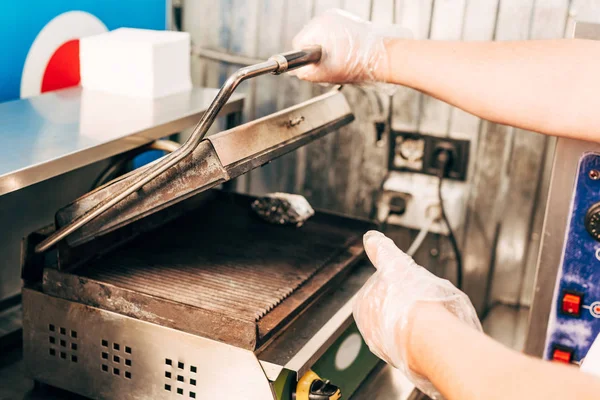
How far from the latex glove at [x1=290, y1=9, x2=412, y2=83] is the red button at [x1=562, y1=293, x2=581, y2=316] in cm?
59

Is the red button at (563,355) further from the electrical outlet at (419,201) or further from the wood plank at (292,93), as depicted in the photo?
the wood plank at (292,93)

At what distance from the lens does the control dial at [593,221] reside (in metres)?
1.26

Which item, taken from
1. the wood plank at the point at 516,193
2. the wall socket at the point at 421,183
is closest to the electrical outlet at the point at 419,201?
the wall socket at the point at 421,183

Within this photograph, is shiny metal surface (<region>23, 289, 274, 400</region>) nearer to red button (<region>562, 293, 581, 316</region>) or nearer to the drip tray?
the drip tray

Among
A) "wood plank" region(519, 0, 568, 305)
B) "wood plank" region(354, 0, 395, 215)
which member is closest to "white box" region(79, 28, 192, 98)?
"wood plank" region(354, 0, 395, 215)

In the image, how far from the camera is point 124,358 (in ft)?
3.92

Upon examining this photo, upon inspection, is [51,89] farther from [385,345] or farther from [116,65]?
[385,345]

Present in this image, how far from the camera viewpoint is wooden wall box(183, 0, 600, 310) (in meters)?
1.78

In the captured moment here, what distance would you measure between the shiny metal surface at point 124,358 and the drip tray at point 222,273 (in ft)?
0.07

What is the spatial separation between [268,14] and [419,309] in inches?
50.5

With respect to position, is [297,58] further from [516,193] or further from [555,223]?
[516,193]

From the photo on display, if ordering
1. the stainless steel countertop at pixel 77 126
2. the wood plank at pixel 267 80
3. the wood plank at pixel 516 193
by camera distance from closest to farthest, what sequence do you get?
the stainless steel countertop at pixel 77 126 → the wood plank at pixel 516 193 → the wood plank at pixel 267 80

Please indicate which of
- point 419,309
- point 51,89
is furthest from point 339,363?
point 51,89

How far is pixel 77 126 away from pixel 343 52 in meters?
0.59
